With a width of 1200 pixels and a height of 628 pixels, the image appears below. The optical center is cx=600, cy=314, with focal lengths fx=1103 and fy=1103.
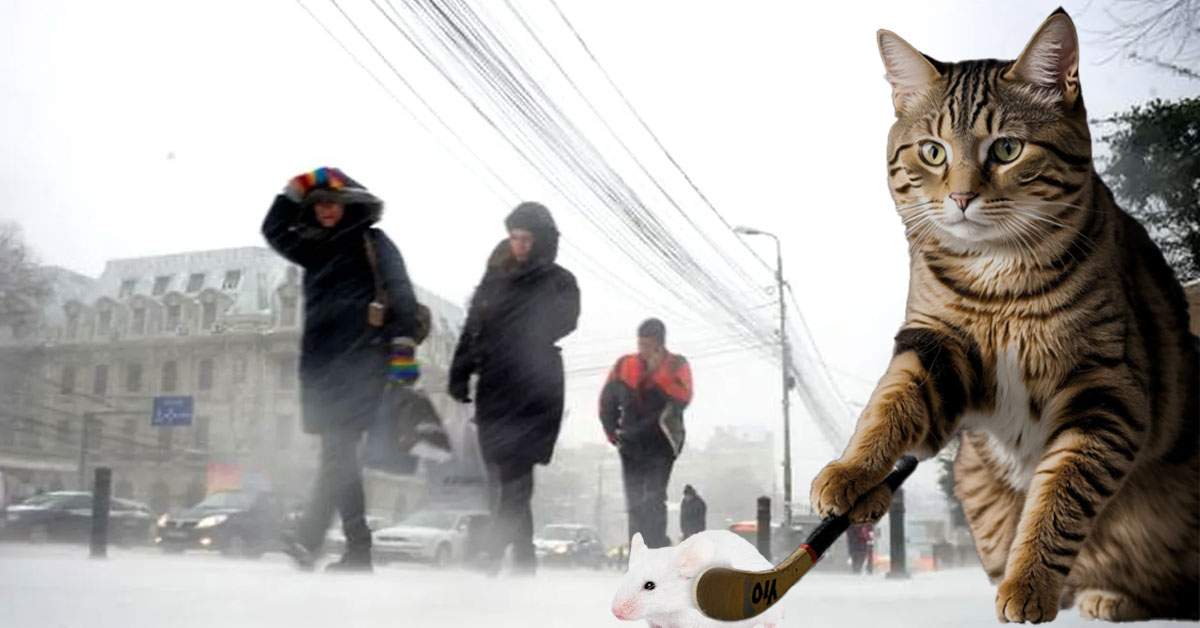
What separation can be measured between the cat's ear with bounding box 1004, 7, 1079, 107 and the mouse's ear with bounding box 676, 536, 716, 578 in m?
1.05

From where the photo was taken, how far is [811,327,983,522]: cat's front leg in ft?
6.32

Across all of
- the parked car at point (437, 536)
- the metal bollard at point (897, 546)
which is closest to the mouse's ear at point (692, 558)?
→ the parked car at point (437, 536)

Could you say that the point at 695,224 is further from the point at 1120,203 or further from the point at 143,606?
the point at 143,606

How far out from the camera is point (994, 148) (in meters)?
1.99

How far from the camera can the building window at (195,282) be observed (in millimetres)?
1764

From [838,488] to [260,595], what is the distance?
0.97 m

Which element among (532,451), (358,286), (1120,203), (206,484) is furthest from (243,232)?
(1120,203)

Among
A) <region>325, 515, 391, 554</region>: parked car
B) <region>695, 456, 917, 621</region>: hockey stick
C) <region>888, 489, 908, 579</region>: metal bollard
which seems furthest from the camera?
<region>888, 489, 908, 579</region>: metal bollard

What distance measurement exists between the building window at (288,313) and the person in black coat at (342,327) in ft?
0.07

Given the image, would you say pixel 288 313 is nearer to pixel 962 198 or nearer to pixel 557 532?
pixel 557 532

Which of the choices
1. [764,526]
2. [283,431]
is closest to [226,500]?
[283,431]

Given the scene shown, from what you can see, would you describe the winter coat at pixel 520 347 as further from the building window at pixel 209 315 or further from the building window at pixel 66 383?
the building window at pixel 66 383

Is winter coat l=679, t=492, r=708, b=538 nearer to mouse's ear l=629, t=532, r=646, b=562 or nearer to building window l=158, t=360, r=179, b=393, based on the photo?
mouse's ear l=629, t=532, r=646, b=562

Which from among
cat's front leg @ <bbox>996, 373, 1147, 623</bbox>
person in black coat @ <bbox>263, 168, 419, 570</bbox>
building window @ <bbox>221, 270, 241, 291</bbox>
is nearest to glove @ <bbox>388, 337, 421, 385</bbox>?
person in black coat @ <bbox>263, 168, 419, 570</bbox>
